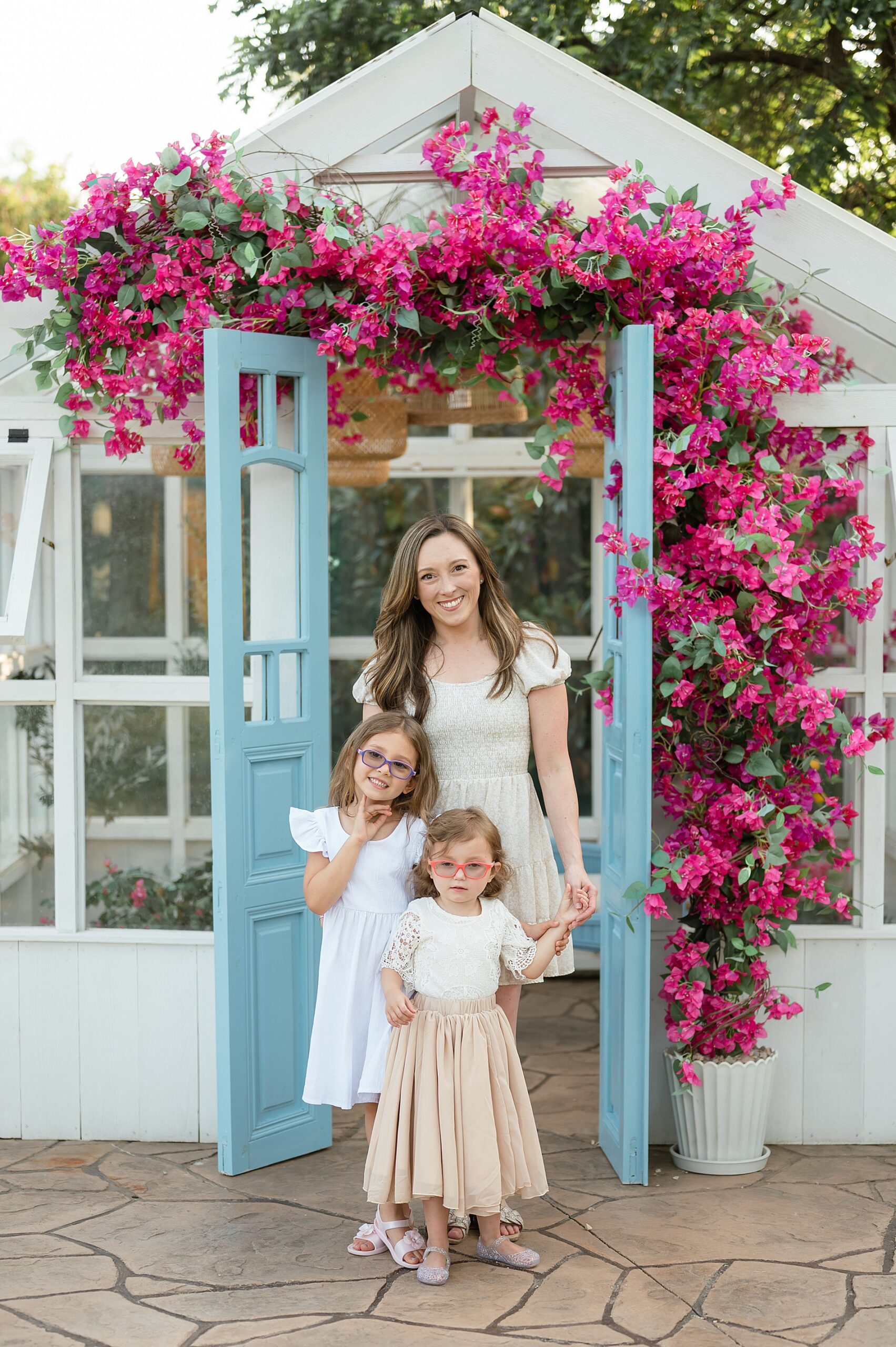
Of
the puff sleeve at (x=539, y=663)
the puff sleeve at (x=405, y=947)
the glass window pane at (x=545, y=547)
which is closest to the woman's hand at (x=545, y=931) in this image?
the puff sleeve at (x=405, y=947)

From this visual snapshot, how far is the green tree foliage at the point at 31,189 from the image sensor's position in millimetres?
14148

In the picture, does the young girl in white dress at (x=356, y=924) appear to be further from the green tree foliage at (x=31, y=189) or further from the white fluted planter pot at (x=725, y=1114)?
the green tree foliage at (x=31, y=189)

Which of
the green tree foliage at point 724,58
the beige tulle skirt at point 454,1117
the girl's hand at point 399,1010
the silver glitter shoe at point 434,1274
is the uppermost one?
the green tree foliage at point 724,58

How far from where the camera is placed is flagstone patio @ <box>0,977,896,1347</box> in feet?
9.05

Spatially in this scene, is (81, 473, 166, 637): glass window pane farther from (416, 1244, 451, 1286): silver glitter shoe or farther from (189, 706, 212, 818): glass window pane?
(416, 1244, 451, 1286): silver glitter shoe

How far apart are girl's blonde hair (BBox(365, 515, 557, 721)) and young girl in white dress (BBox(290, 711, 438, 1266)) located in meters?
0.12

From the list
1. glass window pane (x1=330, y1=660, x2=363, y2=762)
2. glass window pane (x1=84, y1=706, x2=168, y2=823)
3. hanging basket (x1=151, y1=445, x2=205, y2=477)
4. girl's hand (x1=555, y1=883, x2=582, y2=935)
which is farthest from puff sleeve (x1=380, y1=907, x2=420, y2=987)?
glass window pane (x1=330, y1=660, x2=363, y2=762)

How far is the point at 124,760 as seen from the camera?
397cm

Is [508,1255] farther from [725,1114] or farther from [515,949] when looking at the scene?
[725,1114]

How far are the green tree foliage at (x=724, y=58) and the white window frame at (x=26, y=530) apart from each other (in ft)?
10.9

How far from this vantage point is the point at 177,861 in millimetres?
4016

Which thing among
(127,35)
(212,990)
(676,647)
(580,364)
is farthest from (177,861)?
(127,35)

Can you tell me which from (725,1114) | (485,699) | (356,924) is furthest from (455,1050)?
(725,1114)

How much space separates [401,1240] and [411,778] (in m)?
1.11
